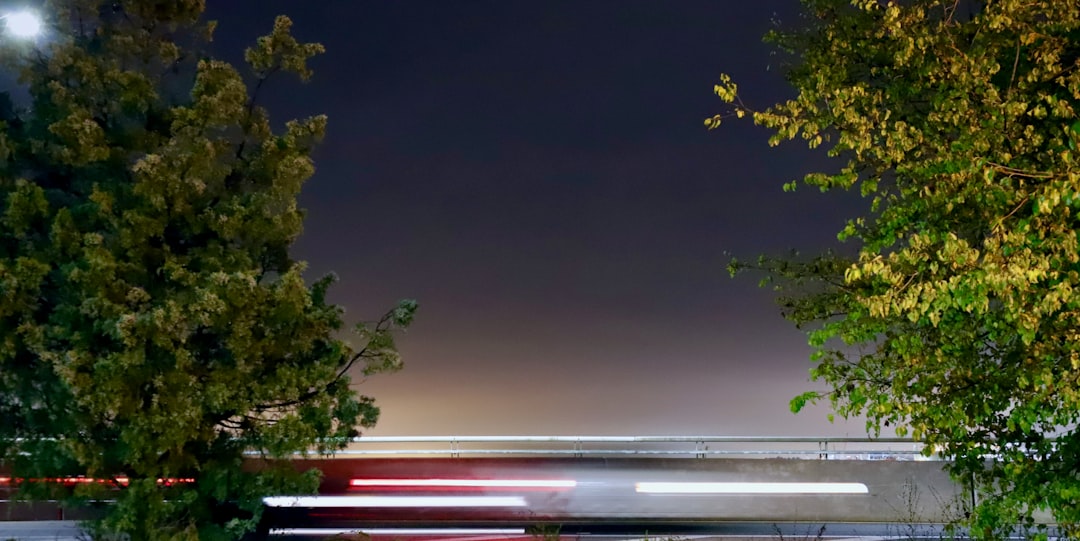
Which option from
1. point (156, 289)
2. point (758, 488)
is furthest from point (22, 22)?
point (758, 488)

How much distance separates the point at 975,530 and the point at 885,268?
9.84ft

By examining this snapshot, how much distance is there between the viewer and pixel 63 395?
904 cm

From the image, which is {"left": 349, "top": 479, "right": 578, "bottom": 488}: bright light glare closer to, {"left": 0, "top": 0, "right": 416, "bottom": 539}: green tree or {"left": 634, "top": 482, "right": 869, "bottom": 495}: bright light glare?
{"left": 634, "top": 482, "right": 869, "bottom": 495}: bright light glare

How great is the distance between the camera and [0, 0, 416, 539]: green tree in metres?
8.77

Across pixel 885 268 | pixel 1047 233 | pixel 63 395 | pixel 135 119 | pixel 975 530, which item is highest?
pixel 135 119

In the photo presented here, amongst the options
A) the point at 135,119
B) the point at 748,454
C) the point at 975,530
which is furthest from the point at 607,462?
the point at 135,119

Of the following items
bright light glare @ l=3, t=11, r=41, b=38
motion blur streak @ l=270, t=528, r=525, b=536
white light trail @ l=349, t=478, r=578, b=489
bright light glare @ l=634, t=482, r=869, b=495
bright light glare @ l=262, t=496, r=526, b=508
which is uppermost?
bright light glare @ l=3, t=11, r=41, b=38

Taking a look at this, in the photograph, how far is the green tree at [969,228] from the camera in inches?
204

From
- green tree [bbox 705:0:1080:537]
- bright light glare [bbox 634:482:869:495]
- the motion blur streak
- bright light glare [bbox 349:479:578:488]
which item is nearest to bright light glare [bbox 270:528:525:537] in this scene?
the motion blur streak

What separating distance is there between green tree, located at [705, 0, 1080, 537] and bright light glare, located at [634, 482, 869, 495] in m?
7.93

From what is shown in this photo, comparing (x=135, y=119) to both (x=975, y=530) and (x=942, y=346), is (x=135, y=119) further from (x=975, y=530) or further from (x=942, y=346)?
(x=975, y=530)

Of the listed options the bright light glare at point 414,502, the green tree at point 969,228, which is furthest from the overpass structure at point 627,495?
the green tree at point 969,228

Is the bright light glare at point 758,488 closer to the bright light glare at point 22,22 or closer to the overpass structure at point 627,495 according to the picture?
the overpass structure at point 627,495

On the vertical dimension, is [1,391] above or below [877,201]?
below
